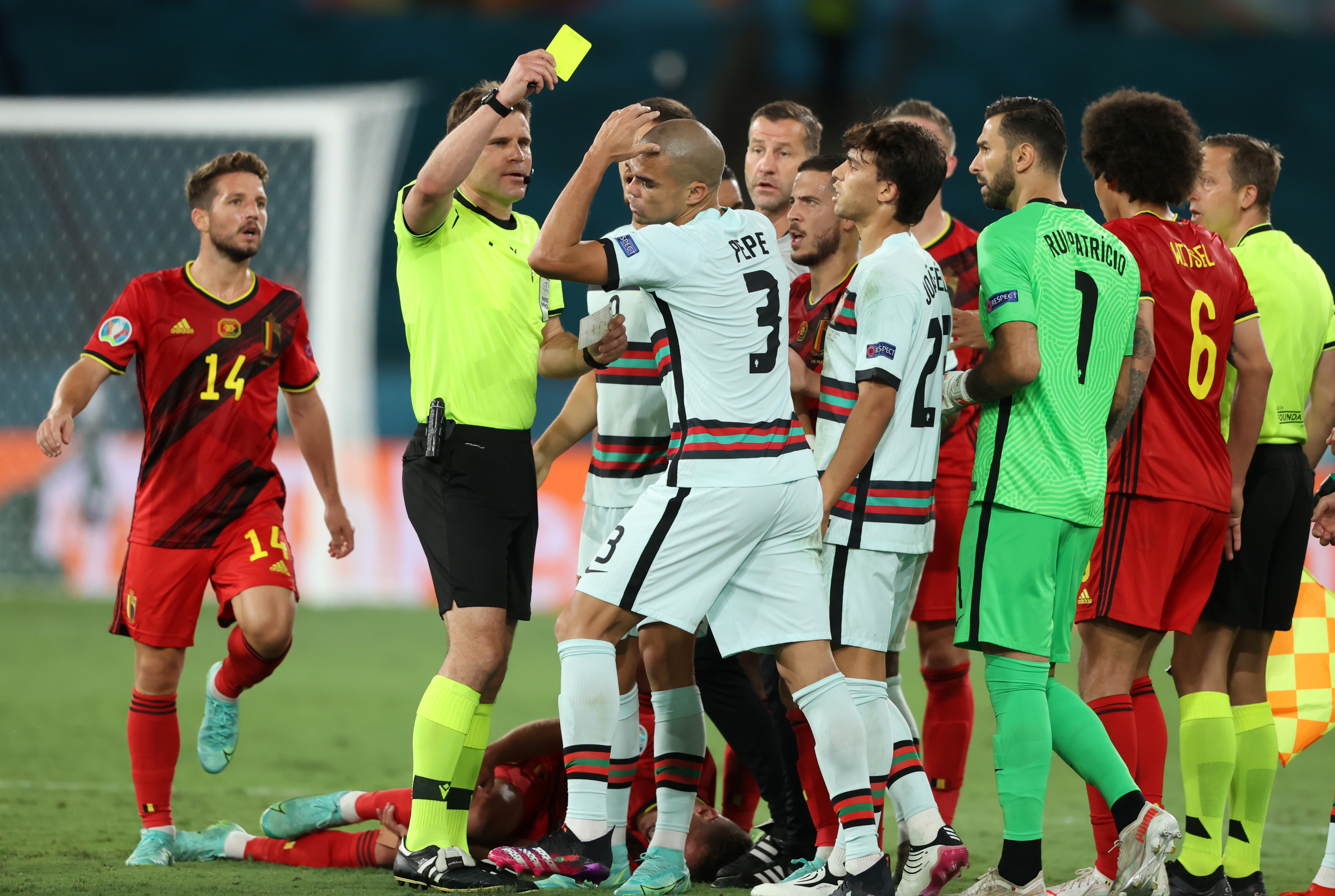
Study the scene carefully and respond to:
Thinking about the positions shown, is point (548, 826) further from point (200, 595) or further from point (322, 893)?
point (200, 595)

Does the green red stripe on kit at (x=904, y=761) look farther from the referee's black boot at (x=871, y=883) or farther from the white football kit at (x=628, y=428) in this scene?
the white football kit at (x=628, y=428)

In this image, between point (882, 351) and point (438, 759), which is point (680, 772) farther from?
point (882, 351)

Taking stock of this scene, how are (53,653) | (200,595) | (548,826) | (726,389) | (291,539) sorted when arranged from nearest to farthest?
(726,389), (548,826), (200,595), (53,653), (291,539)

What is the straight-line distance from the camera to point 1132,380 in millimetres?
4129

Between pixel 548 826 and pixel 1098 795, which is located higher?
pixel 1098 795

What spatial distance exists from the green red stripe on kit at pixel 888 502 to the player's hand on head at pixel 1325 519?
1.54 meters

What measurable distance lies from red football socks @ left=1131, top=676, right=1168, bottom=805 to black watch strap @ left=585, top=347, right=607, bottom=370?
1.95 m

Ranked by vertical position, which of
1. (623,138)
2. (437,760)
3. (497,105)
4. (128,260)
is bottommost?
(437,760)

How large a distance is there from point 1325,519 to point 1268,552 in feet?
0.89

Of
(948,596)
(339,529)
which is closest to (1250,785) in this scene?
(948,596)

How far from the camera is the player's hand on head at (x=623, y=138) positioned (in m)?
3.77

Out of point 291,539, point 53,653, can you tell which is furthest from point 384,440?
point 53,653

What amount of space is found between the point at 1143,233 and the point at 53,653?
8.44 m

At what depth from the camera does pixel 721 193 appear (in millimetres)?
5160
